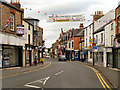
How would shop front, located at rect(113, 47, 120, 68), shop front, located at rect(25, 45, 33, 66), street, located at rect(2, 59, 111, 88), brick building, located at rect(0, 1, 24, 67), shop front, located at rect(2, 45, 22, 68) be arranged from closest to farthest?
1. street, located at rect(2, 59, 111, 88)
2. brick building, located at rect(0, 1, 24, 67)
3. shop front, located at rect(2, 45, 22, 68)
4. shop front, located at rect(113, 47, 120, 68)
5. shop front, located at rect(25, 45, 33, 66)

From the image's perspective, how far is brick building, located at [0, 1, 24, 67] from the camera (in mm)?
21895

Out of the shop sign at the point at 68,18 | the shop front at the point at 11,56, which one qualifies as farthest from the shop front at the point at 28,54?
the shop sign at the point at 68,18

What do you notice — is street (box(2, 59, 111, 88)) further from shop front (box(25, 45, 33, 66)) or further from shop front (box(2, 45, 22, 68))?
shop front (box(25, 45, 33, 66))

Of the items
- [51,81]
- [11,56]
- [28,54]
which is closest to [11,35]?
[11,56]

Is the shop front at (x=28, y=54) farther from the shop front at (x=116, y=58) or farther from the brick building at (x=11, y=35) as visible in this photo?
the shop front at (x=116, y=58)

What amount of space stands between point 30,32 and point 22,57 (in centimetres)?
782

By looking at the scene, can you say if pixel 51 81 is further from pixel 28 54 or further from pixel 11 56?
pixel 28 54

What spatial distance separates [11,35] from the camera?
23359 mm

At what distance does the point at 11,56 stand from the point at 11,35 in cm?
318

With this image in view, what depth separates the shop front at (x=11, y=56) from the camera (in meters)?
23.3

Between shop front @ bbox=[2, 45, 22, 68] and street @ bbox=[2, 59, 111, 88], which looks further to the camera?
shop front @ bbox=[2, 45, 22, 68]

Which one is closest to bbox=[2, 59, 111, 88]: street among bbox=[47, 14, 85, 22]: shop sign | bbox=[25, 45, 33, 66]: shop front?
bbox=[47, 14, 85, 22]: shop sign

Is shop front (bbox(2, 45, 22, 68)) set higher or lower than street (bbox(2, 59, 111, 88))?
higher

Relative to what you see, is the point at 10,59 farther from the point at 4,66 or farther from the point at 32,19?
the point at 32,19
